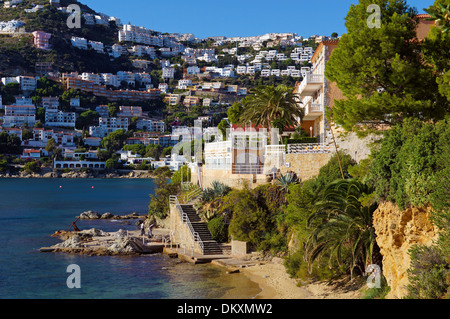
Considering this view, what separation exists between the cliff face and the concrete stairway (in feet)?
44.2

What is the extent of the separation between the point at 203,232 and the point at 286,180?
5681 mm

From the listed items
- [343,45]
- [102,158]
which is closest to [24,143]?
[102,158]

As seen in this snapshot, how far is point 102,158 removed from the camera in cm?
17338

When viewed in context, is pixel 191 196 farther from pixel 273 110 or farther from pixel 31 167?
pixel 31 167

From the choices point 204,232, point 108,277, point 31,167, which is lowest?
point 108,277

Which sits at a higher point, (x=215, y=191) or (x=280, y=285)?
(x=215, y=191)

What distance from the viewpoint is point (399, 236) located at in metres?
13.5

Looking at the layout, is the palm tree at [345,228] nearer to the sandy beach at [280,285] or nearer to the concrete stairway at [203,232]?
the sandy beach at [280,285]

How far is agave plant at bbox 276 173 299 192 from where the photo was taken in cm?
2598

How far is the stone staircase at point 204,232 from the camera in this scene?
1066 inches

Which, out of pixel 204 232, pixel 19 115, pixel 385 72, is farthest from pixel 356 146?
pixel 19 115

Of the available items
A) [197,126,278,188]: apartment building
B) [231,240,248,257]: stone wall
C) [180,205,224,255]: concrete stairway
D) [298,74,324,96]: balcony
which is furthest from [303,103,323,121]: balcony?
[231,240,248,257]: stone wall

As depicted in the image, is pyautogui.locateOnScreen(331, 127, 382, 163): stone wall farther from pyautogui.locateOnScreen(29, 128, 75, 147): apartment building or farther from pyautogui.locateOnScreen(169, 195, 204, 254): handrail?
pyautogui.locateOnScreen(29, 128, 75, 147): apartment building
